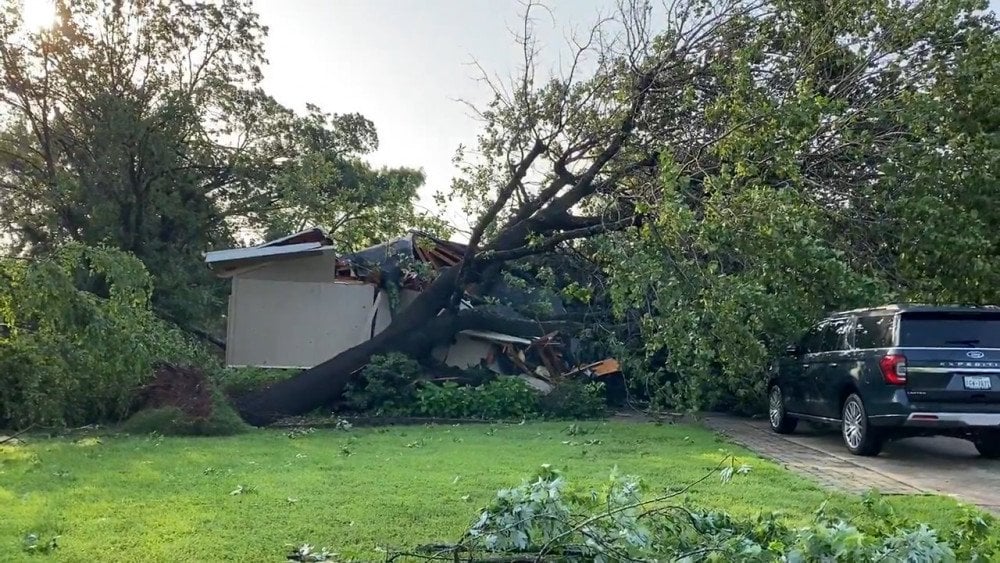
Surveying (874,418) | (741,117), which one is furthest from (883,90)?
(874,418)

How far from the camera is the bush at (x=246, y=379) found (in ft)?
48.9

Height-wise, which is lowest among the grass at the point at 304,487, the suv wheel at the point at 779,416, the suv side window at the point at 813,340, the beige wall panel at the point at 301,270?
the grass at the point at 304,487

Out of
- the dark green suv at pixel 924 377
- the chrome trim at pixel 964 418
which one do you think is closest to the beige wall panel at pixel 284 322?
the dark green suv at pixel 924 377

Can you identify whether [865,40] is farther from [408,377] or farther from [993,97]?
[408,377]

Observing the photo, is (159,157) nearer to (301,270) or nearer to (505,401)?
(301,270)

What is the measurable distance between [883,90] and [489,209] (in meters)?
6.64

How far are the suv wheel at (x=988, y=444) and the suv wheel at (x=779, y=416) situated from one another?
2.48 m

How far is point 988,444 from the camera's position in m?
9.91

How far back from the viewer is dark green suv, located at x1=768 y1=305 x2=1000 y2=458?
8930 millimetres

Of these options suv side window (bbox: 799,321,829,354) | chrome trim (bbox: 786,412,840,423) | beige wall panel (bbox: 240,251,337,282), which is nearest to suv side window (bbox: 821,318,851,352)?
suv side window (bbox: 799,321,829,354)

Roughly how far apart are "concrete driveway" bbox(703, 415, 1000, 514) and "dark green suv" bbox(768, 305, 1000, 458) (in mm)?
355

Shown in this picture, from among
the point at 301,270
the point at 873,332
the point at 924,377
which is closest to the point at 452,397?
the point at 301,270

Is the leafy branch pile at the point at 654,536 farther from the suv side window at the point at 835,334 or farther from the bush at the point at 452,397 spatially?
the bush at the point at 452,397

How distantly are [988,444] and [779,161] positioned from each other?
4112 mm
